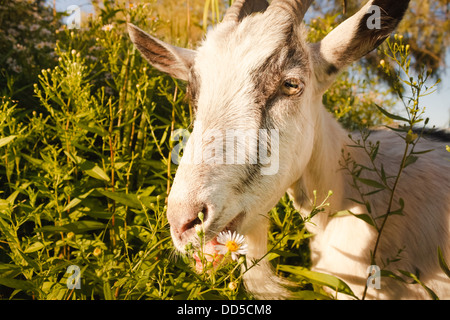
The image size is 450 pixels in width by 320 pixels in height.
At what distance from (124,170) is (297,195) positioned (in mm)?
1357

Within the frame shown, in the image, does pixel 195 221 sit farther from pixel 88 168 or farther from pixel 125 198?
pixel 88 168

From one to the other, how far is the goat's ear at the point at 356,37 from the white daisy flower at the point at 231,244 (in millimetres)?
1100

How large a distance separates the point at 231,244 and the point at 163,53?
5.61 feet

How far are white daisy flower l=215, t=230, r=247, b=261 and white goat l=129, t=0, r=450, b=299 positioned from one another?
5cm

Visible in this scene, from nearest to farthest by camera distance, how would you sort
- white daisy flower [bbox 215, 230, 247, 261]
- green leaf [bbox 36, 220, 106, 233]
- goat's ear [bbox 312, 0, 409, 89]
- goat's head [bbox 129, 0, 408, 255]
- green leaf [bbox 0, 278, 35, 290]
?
white daisy flower [bbox 215, 230, 247, 261] < goat's head [bbox 129, 0, 408, 255] < green leaf [bbox 0, 278, 35, 290] < goat's ear [bbox 312, 0, 409, 89] < green leaf [bbox 36, 220, 106, 233]

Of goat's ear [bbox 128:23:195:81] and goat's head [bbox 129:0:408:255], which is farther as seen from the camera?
goat's ear [bbox 128:23:195:81]

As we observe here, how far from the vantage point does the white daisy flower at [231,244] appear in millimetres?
1593

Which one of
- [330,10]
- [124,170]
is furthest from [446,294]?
[330,10]

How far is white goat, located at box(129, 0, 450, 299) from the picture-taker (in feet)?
6.05

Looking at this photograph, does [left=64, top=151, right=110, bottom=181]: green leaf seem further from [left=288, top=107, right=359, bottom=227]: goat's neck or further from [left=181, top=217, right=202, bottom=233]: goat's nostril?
[left=288, top=107, right=359, bottom=227]: goat's neck

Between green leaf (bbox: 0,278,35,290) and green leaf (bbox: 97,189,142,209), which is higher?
green leaf (bbox: 97,189,142,209)

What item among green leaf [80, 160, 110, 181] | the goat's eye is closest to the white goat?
the goat's eye

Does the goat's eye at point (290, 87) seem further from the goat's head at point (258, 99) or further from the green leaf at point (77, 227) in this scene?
the green leaf at point (77, 227)

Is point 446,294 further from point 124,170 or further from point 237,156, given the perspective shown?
point 124,170
